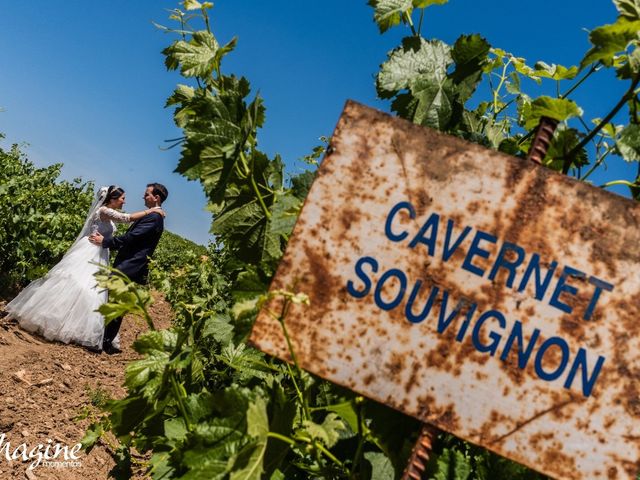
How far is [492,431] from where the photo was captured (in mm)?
998

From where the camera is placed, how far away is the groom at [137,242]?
6.61m

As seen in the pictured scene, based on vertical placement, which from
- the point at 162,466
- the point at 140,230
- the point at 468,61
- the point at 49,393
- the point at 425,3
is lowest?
the point at 49,393

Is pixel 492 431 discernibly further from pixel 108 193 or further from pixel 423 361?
pixel 108 193

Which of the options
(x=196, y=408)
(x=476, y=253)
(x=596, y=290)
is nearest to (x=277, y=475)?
(x=196, y=408)

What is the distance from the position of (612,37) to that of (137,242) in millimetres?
6216

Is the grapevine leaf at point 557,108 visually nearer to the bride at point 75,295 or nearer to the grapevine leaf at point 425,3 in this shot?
the grapevine leaf at point 425,3

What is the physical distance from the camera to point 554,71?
1895 mm

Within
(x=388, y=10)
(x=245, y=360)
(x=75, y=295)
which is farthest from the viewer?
(x=75, y=295)

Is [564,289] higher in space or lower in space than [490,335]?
higher

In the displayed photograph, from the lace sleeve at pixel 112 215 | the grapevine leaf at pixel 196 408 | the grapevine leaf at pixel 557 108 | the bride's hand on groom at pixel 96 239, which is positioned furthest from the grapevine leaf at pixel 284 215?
the bride's hand on groom at pixel 96 239

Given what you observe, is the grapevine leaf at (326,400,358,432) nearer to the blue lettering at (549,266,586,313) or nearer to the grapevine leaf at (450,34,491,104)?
the blue lettering at (549,266,586,313)

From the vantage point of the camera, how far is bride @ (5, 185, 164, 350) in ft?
21.2

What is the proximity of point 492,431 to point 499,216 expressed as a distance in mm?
386

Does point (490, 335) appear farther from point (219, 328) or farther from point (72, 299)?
point (72, 299)
